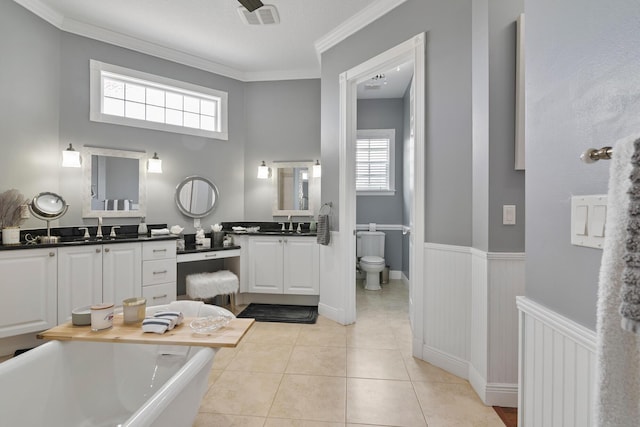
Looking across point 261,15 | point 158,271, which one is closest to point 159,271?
point 158,271

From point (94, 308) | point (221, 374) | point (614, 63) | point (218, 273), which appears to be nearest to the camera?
point (614, 63)

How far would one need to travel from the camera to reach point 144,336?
1.44 metres

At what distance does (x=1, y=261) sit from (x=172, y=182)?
6.00ft

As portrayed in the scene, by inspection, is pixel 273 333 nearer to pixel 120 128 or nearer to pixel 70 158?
pixel 70 158

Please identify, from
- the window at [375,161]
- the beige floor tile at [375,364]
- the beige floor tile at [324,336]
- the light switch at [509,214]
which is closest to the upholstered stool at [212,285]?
A: the beige floor tile at [324,336]

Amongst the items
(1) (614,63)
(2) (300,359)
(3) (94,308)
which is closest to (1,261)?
(3) (94,308)

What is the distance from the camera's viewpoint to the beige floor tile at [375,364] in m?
2.29

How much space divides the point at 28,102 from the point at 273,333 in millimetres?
3320

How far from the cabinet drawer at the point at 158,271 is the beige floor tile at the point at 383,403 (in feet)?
7.50

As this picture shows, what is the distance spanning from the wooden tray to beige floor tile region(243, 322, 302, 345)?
57.3 inches

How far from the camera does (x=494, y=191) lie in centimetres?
193

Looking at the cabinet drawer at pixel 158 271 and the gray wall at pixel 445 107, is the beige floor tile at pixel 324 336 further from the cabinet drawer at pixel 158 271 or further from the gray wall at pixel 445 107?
the cabinet drawer at pixel 158 271

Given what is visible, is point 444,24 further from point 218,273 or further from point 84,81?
point 84,81

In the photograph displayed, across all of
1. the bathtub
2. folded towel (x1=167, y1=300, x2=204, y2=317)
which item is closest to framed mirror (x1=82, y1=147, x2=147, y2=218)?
folded towel (x1=167, y1=300, x2=204, y2=317)
